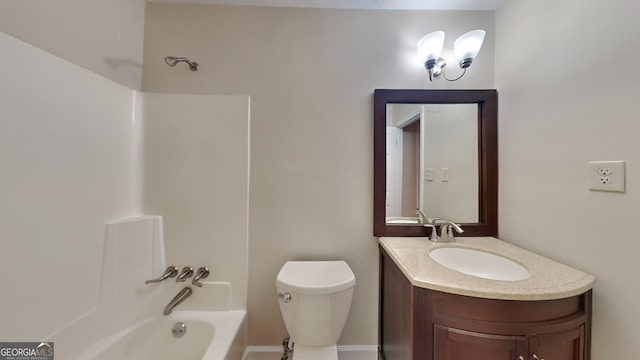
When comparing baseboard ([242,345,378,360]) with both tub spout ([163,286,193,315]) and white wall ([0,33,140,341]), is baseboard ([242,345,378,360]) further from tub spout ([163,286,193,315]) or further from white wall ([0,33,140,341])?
white wall ([0,33,140,341])

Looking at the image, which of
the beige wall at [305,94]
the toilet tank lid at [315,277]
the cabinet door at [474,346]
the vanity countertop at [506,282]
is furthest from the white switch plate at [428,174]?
the cabinet door at [474,346]

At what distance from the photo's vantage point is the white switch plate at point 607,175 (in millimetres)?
833

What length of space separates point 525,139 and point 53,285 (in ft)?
7.98

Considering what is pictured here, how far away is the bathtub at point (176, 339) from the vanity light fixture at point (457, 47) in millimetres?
1984

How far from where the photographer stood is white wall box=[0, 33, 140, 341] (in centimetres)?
85

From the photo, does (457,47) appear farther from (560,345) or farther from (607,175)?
(560,345)

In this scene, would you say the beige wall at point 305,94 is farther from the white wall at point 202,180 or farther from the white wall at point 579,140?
the white wall at point 579,140

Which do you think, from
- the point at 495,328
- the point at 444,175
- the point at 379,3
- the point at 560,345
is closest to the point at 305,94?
the point at 379,3

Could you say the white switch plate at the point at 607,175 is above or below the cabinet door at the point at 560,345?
above

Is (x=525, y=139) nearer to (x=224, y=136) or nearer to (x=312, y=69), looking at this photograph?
(x=312, y=69)

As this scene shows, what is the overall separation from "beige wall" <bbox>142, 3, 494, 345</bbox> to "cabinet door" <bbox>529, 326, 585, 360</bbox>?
2.71ft

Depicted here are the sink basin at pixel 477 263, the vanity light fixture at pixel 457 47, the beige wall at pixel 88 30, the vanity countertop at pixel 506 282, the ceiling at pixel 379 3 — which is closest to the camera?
the vanity countertop at pixel 506 282

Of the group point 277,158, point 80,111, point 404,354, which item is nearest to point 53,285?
point 80,111

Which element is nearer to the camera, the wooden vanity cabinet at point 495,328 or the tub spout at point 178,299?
the wooden vanity cabinet at point 495,328
